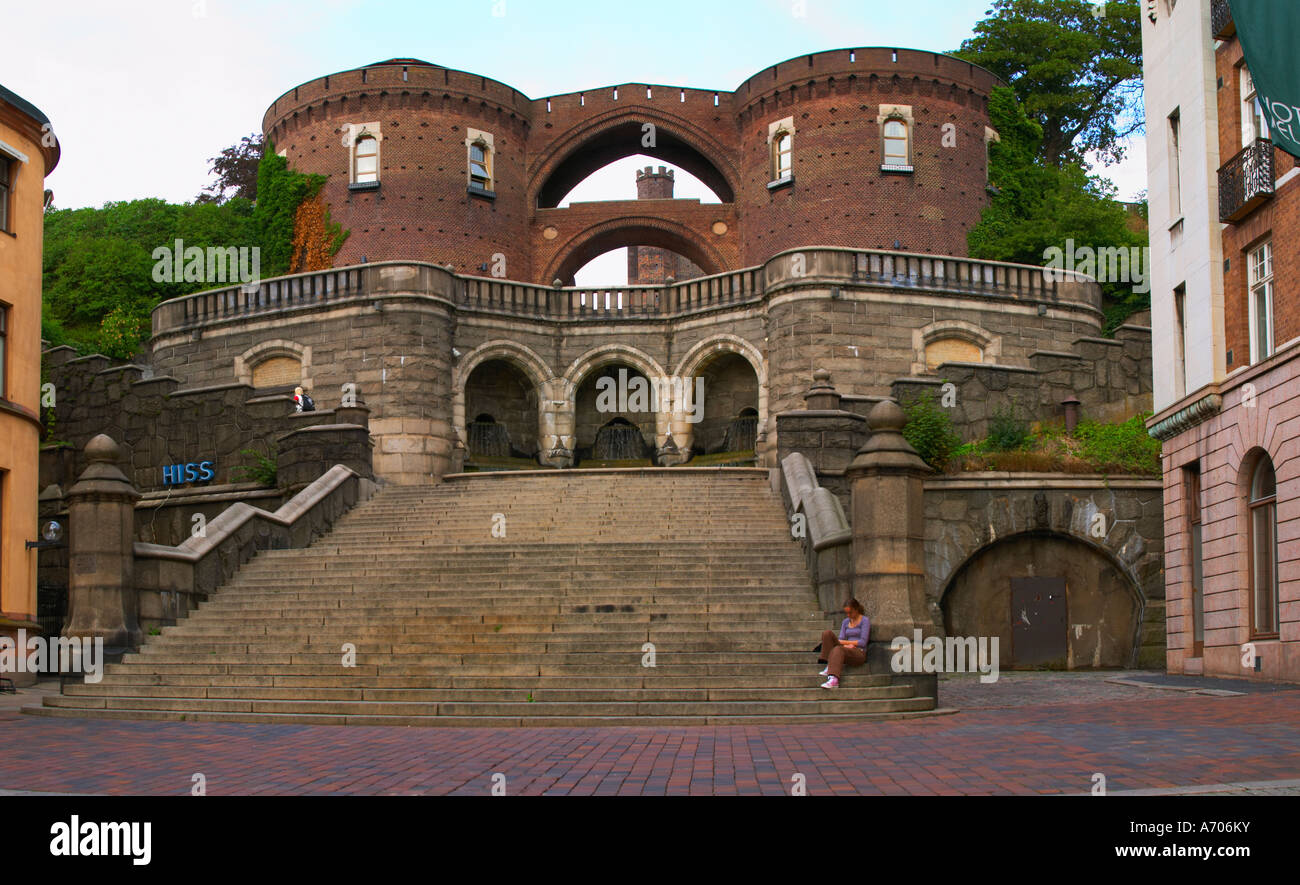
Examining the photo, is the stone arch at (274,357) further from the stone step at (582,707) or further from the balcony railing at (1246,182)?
the balcony railing at (1246,182)

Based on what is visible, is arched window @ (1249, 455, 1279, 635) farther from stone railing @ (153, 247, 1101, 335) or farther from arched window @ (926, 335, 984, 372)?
stone railing @ (153, 247, 1101, 335)

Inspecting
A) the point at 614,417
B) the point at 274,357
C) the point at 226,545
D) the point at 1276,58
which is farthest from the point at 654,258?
the point at 1276,58

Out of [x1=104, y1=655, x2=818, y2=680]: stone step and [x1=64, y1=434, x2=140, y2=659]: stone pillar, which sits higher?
[x1=64, y1=434, x2=140, y2=659]: stone pillar

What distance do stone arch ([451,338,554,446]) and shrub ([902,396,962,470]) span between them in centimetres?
1152

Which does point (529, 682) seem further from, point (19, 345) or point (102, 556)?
point (19, 345)

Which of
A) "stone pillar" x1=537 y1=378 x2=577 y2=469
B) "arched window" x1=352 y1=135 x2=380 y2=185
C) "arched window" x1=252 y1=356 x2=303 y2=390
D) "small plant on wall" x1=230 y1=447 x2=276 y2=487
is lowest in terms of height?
"small plant on wall" x1=230 y1=447 x2=276 y2=487

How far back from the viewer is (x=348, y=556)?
853 inches

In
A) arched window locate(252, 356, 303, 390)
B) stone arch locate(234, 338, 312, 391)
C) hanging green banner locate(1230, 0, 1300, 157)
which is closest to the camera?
hanging green banner locate(1230, 0, 1300, 157)

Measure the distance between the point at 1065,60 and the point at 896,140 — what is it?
1012cm

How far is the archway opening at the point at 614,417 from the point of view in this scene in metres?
36.0

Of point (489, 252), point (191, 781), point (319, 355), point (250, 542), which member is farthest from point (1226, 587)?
point (489, 252)

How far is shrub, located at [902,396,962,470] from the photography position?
24953 millimetres

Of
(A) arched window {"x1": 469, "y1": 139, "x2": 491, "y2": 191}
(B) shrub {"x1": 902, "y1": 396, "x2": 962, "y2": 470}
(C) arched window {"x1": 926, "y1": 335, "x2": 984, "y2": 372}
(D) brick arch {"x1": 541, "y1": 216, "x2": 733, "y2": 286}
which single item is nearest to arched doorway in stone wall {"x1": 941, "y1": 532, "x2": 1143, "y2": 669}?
(B) shrub {"x1": 902, "y1": 396, "x2": 962, "y2": 470}
